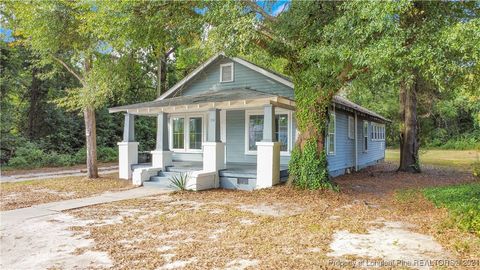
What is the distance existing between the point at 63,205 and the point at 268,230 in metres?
5.10

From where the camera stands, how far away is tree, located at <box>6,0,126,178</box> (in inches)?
425

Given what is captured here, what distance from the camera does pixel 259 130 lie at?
12375mm

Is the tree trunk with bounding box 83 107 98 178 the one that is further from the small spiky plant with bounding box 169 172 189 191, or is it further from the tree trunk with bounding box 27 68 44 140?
the tree trunk with bounding box 27 68 44 140

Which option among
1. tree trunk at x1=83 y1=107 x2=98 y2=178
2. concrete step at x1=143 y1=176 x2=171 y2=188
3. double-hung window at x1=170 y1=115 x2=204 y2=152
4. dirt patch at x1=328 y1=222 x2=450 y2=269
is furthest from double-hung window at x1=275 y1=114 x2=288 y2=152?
tree trunk at x1=83 y1=107 x2=98 y2=178

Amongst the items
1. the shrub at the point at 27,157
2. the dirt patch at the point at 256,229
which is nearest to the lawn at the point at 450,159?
the dirt patch at the point at 256,229

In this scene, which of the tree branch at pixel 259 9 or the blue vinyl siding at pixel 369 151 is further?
the blue vinyl siding at pixel 369 151

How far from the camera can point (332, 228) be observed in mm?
5602

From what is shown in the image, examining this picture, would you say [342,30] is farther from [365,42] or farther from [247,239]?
[247,239]

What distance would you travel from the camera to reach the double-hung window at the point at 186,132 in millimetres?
13977

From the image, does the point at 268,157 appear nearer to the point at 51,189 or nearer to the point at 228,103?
the point at 228,103

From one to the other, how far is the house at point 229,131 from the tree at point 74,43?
1.09 m

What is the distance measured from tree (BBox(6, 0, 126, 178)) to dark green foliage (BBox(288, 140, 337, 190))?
6.82 metres

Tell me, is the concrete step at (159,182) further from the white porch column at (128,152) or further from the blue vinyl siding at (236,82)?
the blue vinyl siding at (236,82)

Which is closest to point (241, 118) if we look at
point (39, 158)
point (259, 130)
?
point (259, 130)
